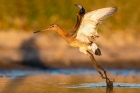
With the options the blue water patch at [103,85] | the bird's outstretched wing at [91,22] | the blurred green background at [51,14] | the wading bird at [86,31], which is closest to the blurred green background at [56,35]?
the blurred green background at [51,14]

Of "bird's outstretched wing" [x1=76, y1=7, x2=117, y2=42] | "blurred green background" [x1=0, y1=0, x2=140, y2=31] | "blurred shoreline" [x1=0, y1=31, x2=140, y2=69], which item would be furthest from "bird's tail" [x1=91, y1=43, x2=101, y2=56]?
"blurred green background" [x1=0, y1=0, x2=140, y2=31]

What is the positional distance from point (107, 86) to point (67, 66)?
4.09 meters

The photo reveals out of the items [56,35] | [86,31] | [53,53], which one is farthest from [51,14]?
[86,31]

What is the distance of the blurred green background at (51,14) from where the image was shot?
18719 millimetres

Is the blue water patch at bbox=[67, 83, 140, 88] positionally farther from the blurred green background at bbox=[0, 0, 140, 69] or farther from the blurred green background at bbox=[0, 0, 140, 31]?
the blurred green background at bbox=[0, 0, 140, 31]

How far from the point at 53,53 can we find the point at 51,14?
1.85 m

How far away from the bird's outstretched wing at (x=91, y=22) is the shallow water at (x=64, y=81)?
1025 mm

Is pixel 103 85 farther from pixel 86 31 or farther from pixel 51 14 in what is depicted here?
pixel 51 14

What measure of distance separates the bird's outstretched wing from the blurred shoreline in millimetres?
3779

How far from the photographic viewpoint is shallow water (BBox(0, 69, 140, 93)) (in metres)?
12.8

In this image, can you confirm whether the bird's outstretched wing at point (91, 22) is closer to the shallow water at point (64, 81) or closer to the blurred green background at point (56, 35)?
the shallow water at point (64, 81)

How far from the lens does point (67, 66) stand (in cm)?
1750

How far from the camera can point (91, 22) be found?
1316cm

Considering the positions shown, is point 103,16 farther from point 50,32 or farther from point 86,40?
point 50,32
